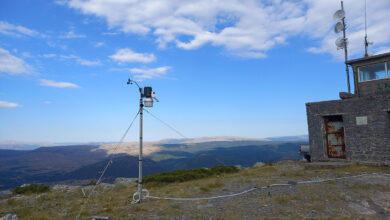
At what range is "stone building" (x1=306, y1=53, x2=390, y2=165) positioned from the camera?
14.5 m

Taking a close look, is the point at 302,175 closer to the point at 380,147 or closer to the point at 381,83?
the point at 380,147

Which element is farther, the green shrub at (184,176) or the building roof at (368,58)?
→ the green shrub at (184,176)

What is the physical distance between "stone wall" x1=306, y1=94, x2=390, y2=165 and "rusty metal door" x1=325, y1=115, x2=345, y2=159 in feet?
1.22

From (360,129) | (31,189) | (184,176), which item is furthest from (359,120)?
(31,189)

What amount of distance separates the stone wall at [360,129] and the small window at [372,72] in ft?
8.77

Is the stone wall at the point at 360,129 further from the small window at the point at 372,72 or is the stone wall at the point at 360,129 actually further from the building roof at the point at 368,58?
the building roof at the point at 368,58

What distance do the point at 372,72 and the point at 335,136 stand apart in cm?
557

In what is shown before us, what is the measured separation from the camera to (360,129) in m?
15.3

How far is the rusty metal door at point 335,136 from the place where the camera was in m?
16.7

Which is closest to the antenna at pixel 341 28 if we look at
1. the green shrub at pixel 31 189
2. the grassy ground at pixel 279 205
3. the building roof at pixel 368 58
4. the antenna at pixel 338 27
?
the antenna at pixel 338 27

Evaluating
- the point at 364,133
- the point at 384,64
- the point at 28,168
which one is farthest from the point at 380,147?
the point at 28,168

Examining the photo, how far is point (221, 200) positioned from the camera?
29.6 feet

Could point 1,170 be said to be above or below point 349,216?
below

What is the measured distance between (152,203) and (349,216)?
685 centimetres
